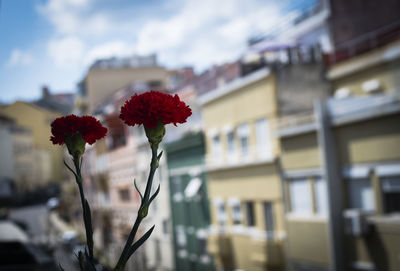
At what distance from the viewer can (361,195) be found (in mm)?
4309

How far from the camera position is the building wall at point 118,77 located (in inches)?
360

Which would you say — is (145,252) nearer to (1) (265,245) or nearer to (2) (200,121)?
(2) (200,121)

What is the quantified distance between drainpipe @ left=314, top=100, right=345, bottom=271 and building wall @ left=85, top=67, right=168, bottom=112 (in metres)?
4.97

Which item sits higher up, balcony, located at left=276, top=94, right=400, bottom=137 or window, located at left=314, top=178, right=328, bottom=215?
balcony, located at left=276, top=94, right=400, bottom=137

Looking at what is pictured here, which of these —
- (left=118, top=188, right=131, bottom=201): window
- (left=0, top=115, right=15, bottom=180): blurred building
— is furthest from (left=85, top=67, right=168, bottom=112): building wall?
(left=0, top=115, right=15, bottom=180): blurred building

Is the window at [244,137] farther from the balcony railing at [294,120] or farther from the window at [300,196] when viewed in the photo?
the window at [300,196]

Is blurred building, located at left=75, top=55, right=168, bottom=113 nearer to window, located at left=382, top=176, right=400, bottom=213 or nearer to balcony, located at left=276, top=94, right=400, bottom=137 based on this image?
balcony, located at left=276, top=94, right=400, bottom=137

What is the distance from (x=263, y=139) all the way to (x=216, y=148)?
3.67 feet

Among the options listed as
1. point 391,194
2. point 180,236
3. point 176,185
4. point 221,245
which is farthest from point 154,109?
point 180,236

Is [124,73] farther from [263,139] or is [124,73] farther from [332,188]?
[332,188]

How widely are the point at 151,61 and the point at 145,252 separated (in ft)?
9.73

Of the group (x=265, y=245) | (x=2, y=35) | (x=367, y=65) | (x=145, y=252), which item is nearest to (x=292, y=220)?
(x=265, y=245)

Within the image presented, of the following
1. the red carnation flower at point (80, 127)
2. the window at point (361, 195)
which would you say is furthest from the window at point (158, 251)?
the red carnation flower at point (80, 127)

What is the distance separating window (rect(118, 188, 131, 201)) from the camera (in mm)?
9172
